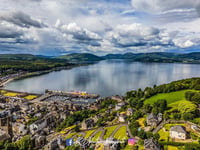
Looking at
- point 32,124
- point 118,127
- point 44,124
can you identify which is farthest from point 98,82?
point 118,127

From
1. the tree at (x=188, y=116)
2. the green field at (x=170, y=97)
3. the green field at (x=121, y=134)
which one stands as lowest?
the green field at (x=121, y=134)

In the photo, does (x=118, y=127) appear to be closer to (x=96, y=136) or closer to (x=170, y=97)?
(x=96, y=136)

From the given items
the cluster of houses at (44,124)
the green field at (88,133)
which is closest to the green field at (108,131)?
the green field at (88,133)

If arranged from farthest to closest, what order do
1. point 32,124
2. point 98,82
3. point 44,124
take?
point 98,82
point 44,124
point 32,124

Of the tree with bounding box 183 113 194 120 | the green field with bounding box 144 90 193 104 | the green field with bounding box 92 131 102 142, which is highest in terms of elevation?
the tree with bounding box 183 113 194 120

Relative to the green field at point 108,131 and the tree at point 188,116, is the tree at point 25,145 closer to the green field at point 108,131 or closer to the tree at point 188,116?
the green field at point 108,131

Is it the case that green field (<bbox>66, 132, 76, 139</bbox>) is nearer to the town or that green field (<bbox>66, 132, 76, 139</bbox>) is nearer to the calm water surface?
the town

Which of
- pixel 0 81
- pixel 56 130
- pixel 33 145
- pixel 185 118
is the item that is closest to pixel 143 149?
pixel 185 118

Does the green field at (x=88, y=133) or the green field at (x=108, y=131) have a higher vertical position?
the green field at (x=108, y=131)

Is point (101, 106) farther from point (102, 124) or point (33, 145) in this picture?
point (33, 145)

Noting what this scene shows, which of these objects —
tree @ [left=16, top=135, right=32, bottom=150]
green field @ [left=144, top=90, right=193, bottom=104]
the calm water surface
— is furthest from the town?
the calm water surface

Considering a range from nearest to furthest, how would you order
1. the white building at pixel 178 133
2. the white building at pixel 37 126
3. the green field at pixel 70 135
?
the white building at pixel 178 133, the green field at pixel 70 135, the white building at pixel 37 126
